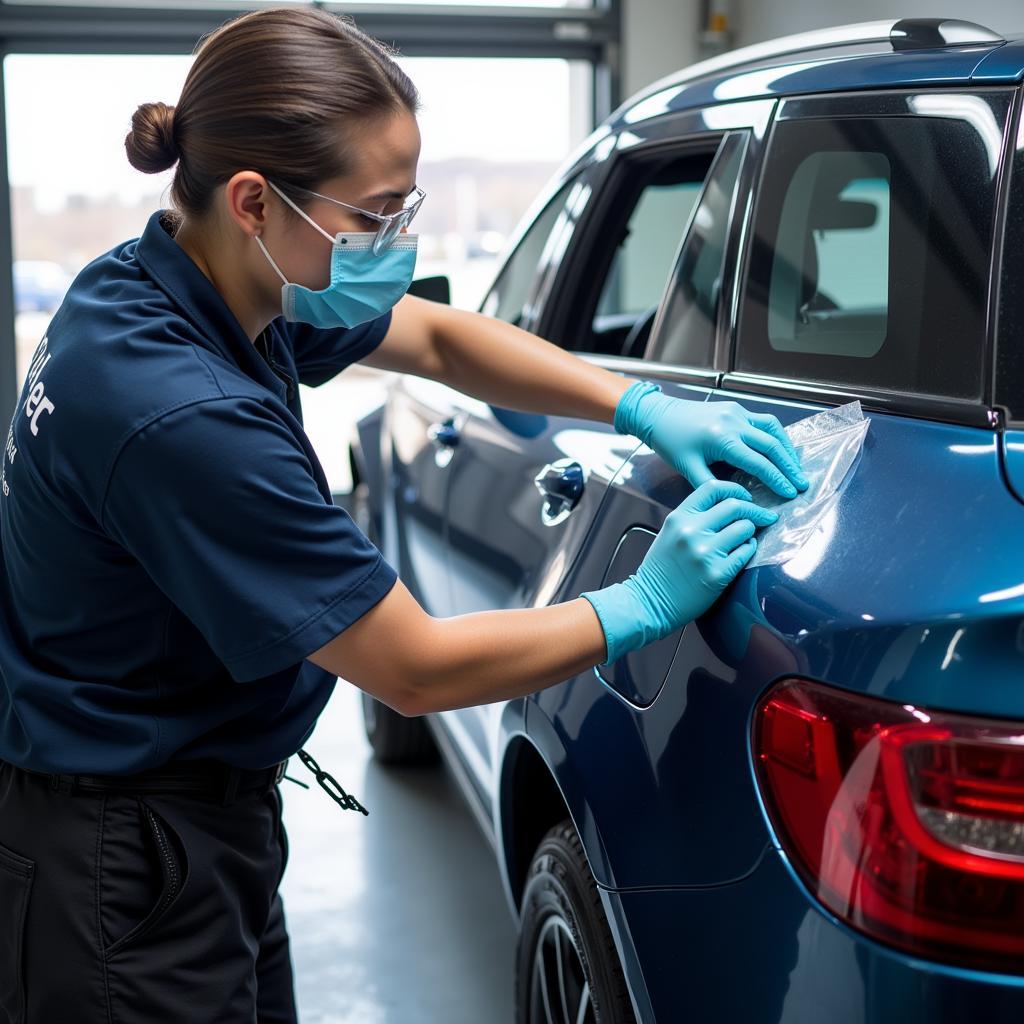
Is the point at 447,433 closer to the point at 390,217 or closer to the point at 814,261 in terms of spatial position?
the point at 814,261

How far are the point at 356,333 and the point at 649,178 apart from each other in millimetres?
748

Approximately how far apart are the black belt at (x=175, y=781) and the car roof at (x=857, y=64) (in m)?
1.11

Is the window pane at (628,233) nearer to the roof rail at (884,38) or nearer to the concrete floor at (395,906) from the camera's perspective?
the roof rail at (884,38)

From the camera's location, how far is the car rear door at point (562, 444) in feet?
5.61

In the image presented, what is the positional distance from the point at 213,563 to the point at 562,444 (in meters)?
0.78

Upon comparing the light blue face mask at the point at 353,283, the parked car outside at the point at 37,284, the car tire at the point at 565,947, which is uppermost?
the light blue face mask at the point at 353,283

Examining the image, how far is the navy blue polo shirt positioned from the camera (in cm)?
118

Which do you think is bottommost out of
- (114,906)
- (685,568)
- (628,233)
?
(114,906)

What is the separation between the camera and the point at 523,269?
8.86 feet

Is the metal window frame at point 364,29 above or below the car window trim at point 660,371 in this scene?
above

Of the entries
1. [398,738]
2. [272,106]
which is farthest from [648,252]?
[272,106]

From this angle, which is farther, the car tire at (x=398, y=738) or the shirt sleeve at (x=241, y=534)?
the car tire at (x=398, y=738)

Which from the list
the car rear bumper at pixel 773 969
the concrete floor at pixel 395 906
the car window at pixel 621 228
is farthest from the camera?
the concrete floor at pixel 395 906

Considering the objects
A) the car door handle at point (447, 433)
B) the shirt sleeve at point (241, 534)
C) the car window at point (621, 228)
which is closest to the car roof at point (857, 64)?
the car window at point (621, 228)
